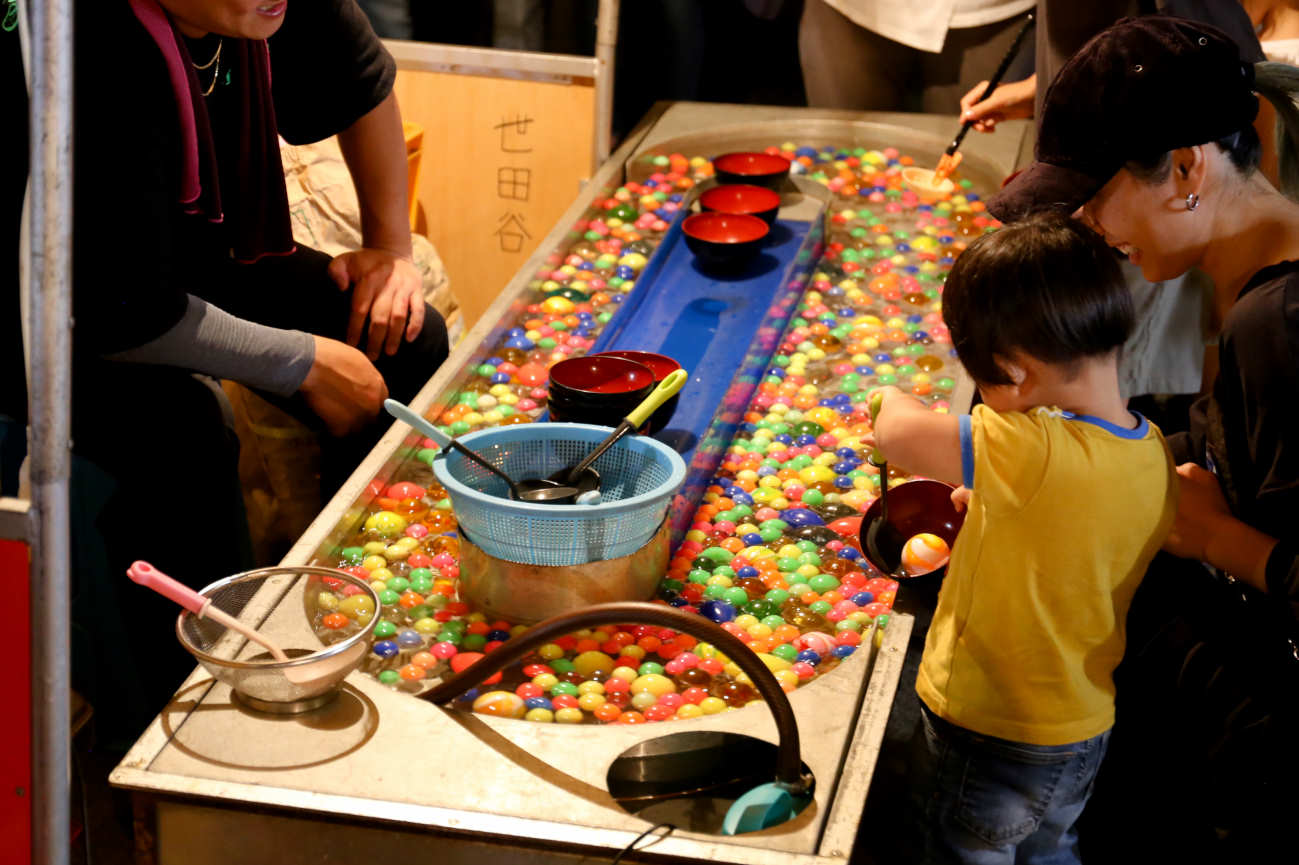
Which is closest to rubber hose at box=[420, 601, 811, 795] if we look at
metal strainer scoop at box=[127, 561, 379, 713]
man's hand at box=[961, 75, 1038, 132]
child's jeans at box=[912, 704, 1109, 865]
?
metal strainer scoop at box=[127, 561, 379, 713]

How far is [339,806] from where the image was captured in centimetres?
146

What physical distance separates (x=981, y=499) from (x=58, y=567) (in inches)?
41.5

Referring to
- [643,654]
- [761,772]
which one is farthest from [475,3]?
[761,772]

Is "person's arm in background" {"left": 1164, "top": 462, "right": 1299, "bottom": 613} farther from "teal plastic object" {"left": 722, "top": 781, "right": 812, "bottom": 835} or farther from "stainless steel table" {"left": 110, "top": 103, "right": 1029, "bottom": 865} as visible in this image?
"teal plastic object" {"left": 722, "top": 781, "right": 812, "bottom": 835}

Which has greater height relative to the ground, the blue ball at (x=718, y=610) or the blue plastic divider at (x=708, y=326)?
the blue plastic divider at (x=708, y=326)

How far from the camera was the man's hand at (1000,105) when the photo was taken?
10.4ft

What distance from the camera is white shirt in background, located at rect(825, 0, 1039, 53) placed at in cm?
373

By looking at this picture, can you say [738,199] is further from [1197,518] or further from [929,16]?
[1197,518]

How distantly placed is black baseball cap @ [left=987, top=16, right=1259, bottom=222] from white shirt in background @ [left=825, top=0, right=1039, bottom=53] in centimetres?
203

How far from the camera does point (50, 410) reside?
3.92 ft

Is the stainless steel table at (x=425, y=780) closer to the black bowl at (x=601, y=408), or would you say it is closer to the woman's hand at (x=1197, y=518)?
the woman's hand at (x=1197, y=518)

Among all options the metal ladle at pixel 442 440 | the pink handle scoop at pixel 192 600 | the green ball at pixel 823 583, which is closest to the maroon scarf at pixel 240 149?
the metal ladle at pixel 442 440

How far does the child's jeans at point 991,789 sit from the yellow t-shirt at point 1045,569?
0.09 feet

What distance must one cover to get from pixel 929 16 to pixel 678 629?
9.01 ft
